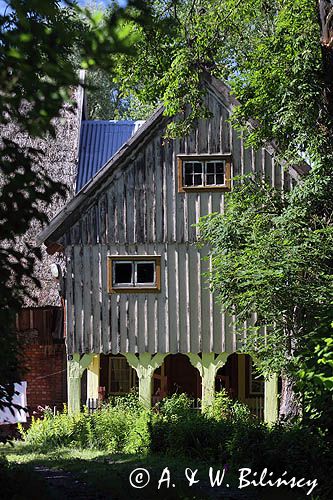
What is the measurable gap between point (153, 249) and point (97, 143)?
322 inches

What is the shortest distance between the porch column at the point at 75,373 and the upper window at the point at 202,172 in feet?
16.2

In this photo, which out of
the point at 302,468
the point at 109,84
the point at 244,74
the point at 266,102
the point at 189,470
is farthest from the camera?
the point at 109,84

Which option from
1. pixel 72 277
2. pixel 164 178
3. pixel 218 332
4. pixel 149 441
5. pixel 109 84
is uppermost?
pixel 109 84

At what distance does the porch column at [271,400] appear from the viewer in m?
21.5

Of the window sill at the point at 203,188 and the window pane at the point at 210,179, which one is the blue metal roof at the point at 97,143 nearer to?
the window sill at the point at 203,188

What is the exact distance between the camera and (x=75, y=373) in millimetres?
22188

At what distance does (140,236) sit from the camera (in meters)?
21.8

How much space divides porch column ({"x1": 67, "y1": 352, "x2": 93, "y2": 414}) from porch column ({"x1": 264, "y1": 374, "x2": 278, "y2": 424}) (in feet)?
14.8

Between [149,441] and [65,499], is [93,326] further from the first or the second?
[65,499]

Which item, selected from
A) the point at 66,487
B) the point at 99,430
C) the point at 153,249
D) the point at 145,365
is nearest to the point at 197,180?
the point at 153,249

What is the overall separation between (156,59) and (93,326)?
22.8 ft

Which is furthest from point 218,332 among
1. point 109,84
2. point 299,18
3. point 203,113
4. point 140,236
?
point 109,84

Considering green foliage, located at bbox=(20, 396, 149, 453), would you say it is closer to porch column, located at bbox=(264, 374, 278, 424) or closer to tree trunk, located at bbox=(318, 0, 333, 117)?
porch column, located at bbox=(264, 374, 278, 424)

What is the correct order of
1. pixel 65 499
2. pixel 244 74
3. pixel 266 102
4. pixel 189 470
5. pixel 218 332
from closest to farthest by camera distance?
pixel 65 499
pixel 189 470
pixel 266 102
pixel 244 74
pixel 218 332
